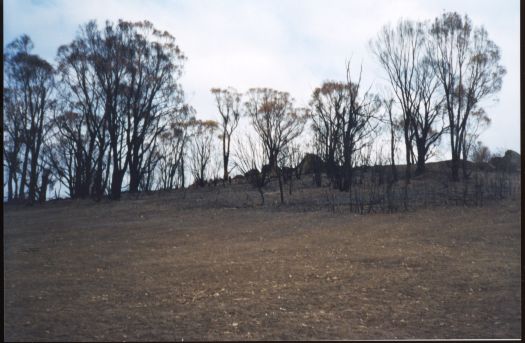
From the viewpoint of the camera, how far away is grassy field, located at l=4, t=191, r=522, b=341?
500 centimetres

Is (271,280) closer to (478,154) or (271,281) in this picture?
(271,281)

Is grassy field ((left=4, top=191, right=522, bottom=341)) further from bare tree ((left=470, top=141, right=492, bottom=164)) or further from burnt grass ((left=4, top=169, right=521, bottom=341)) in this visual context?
bare tree ((left=470, top=141, right=492, bottom=164))

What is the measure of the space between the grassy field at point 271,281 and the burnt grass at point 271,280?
0.02 metres

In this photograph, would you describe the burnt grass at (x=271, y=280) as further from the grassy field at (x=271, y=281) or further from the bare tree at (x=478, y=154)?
the bare tree at (x=478, y=154)

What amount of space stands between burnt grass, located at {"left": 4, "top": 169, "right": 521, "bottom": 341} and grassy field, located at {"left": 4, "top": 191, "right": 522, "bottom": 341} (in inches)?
0.9

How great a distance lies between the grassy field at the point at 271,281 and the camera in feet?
16.4

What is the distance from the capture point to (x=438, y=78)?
1015 inches

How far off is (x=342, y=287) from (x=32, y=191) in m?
24.5

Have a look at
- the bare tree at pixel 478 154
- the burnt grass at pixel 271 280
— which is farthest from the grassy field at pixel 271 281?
the bare tree at pixel 478 154

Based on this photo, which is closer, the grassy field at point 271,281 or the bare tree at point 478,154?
the grassy field at point 271,281

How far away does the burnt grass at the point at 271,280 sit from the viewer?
5.00 meters

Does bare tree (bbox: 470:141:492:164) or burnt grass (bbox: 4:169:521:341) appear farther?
bare tree (bbox: 470:141:492:164)

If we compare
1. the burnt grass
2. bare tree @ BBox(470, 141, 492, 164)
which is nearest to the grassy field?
the burnt grass

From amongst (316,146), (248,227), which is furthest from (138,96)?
(248,227)
